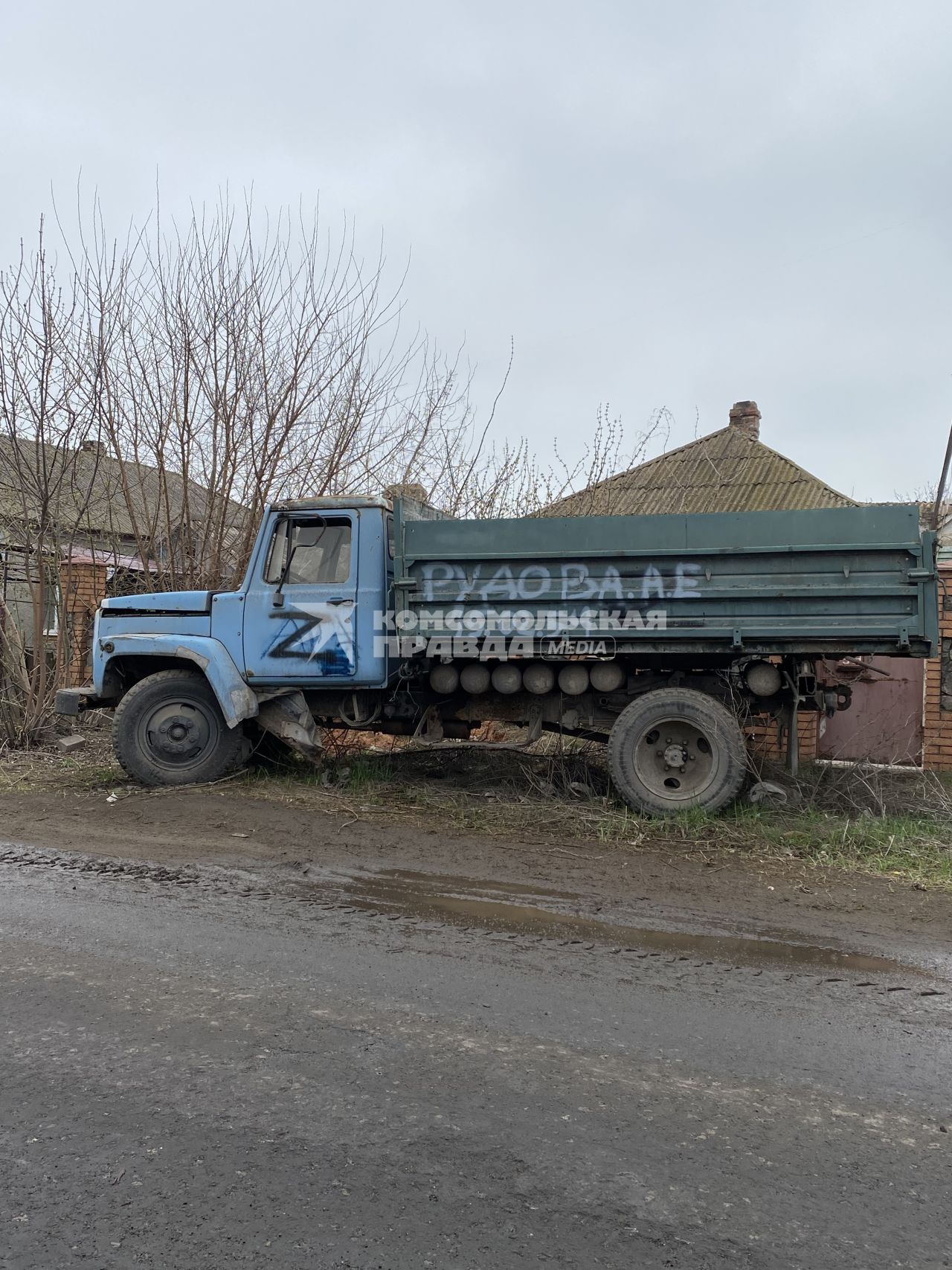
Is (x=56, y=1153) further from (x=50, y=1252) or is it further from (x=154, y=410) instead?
(x=154, y=410)

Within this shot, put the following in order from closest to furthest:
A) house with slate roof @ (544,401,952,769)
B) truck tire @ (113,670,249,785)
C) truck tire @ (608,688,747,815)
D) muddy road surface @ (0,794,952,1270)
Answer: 1. muddy road surface @ (0,794,952,1270)
2. truck tire @ (608,688,747,815)
3. truck tire @ (113,670,249,785)
4. house with slate roof @ (544,401,952,769)

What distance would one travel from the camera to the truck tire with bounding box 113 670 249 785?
25.5 feet

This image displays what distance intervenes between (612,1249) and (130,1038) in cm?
181

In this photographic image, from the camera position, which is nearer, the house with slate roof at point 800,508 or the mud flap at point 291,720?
the mud flap at point 291,720

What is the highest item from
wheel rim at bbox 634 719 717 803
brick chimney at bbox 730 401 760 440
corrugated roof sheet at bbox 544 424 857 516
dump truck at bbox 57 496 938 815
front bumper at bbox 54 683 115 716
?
brick chimney at bbox 730 401 760 440

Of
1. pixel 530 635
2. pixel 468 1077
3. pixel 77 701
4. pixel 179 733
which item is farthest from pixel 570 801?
pixel 468 1077

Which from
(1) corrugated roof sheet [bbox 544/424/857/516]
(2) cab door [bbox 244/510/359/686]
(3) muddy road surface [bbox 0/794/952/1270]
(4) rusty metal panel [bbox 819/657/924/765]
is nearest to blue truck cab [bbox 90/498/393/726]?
(2) cab door [bbox 244/510/359/686]

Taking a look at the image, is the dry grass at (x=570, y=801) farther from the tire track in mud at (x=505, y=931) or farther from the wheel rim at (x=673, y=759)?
the tire track in mud at (x=505, y=931)

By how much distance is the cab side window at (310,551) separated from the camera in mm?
7477

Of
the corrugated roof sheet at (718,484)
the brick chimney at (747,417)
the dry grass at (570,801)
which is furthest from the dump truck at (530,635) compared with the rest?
the brick chimney at (747,417)

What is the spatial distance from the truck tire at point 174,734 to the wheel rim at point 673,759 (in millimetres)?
3454

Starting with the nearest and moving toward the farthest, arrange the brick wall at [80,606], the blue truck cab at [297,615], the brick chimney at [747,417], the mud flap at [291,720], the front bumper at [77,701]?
the blue truck cab at [297,615]
the mud flap at [291,720]
the front bumper at [77,701]
the brick wall at [80,606]
the brick chimney at [747,417]

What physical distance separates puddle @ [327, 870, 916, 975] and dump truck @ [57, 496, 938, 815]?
85.9 inches

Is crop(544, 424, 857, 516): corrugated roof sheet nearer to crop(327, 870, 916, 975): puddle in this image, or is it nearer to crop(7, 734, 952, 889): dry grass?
crop(7, 734, 952, 889): dry grass
